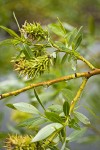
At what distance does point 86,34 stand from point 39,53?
1158 mm

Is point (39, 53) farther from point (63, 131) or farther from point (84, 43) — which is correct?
point (84, 43)

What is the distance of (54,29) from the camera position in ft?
2.79

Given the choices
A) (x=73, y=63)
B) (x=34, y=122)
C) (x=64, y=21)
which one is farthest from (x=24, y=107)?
(x=64, y=21)

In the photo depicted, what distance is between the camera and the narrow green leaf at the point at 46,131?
634mm

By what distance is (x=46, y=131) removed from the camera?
2.12 feet

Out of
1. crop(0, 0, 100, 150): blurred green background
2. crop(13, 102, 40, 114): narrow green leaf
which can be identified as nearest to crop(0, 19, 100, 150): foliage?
crop(13, 102, 40, 114): narrow green leaf

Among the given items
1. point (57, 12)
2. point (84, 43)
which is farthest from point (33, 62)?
point (57, 12)

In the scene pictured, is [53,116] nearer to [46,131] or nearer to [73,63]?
[46,131]

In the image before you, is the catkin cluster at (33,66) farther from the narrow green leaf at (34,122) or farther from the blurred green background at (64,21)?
the blurred green background at (64,21)

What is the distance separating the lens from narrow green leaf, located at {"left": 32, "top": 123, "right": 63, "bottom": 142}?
63 centimetres

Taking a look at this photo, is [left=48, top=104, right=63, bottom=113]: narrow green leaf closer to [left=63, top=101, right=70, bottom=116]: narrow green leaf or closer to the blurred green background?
[left=63, top=101, right=70, bottom=116]: narrow green leaf

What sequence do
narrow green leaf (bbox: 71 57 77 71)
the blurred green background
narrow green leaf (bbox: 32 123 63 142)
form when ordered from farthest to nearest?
the blurred green background, narrow green leaf (bbox: 71 57 77 71), narrow green leaf (bbox: 32 123 63 142)

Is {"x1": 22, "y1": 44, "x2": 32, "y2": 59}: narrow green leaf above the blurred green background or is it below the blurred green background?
above

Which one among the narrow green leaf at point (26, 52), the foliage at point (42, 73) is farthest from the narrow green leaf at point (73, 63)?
the narrow green leaf at point (26, 52)
